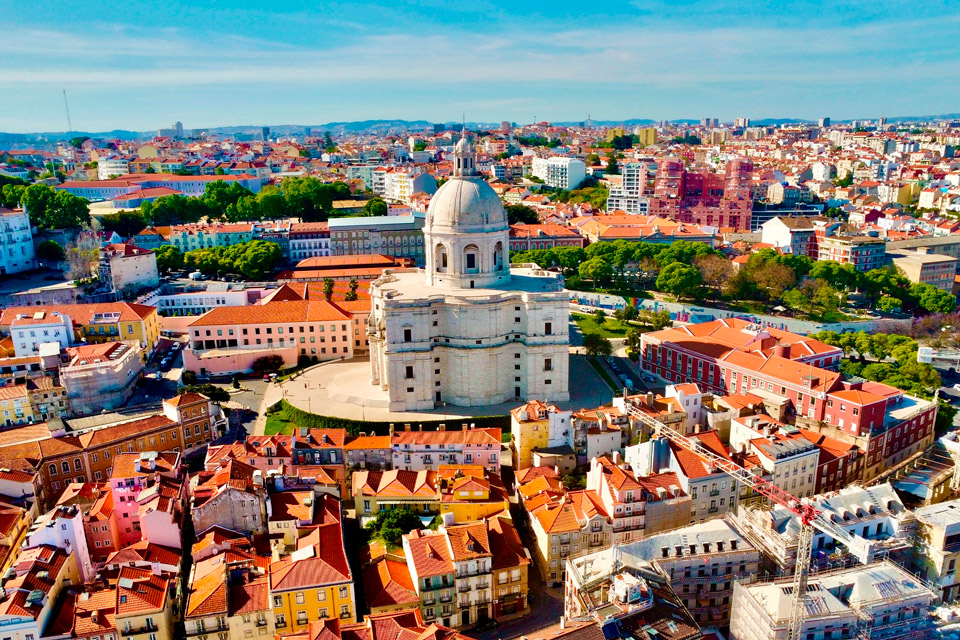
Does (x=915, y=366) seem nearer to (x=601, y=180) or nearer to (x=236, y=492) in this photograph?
(x=236, y=492)

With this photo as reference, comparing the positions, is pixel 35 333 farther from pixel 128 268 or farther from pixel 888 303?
pixel 888 303

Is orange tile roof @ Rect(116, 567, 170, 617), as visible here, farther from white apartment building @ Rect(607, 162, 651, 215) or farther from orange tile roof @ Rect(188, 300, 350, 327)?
white apartment building @ Rect(607, 162, 651, 215)

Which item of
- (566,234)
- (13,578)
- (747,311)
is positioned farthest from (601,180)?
(13,578)

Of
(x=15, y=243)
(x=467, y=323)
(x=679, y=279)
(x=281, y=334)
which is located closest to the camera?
(x=467, y=323)

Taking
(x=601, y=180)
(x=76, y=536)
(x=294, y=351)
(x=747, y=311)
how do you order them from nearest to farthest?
(x=76, y=536)
(x=294, y=351)
(x=747, y=311)
(x=601, y=180)

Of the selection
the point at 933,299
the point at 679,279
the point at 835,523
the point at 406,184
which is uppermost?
the point at 406,184

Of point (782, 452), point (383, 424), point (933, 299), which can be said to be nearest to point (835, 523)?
point (782, 452)

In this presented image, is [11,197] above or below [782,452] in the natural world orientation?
above
